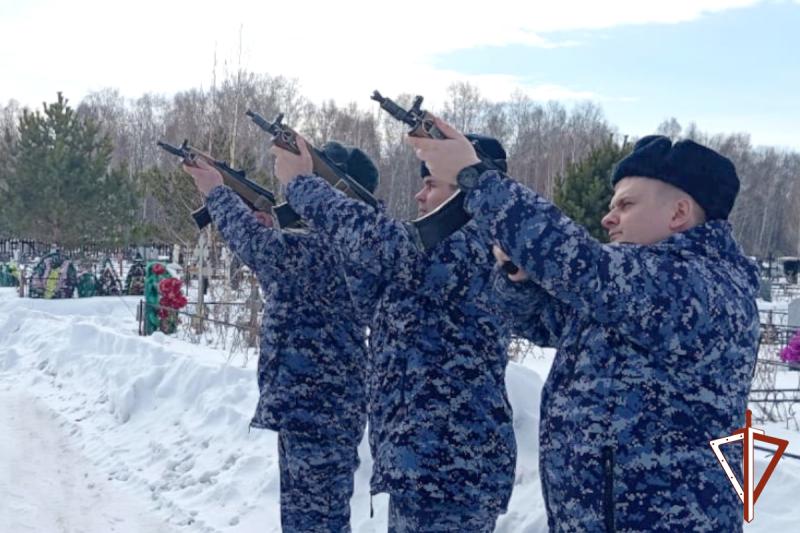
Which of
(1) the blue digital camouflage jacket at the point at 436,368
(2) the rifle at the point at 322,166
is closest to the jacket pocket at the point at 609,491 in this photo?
(1) the blue digital camouflage jacket at the point at 436,368

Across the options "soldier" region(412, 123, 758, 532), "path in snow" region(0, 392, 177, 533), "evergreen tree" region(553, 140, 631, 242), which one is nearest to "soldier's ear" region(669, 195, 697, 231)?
"soldier" region(412, 123, 758, 532)

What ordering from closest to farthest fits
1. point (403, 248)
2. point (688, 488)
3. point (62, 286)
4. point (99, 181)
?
point (688, 488) < point (403, 248) < point (62, 286) < point (99, 181)

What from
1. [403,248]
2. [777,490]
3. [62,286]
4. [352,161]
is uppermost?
[352,161]

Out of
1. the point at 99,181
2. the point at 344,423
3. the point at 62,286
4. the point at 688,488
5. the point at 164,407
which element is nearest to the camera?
the point at 688,488

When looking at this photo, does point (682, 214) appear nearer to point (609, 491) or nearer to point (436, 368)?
point (609, 491)

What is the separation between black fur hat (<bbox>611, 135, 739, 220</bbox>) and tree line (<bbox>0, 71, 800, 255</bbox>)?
5.12ft

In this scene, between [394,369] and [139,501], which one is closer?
[394,369]

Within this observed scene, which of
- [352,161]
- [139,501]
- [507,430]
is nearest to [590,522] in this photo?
[507,430]

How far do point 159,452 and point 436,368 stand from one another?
4130 mm

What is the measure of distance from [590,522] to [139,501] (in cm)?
395

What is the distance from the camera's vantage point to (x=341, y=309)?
10.6 ft

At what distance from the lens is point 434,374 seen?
2459 mm

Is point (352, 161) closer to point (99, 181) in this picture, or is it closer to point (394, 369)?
point (394, 369)

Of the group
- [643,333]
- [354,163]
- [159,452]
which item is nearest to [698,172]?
[643,333]
